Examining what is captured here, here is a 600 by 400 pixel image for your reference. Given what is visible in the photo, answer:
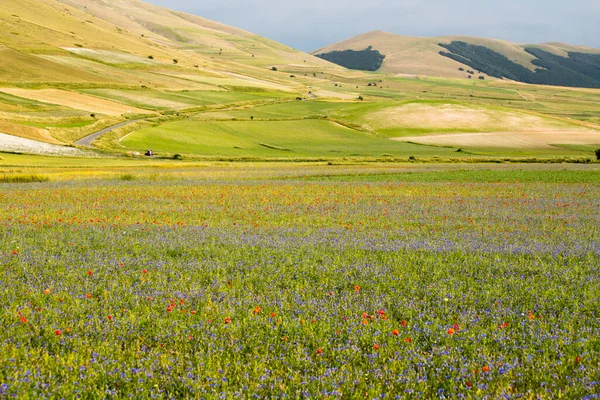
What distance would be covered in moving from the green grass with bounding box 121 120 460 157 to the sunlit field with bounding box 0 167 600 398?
64.5 meters

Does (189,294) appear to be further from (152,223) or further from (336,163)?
(336,163)

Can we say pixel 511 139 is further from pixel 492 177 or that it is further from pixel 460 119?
pixel 492 177

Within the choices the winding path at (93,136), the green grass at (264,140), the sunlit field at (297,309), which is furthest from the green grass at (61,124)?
the sunlit field at (297,309)

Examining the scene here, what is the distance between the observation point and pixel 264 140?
94500mm

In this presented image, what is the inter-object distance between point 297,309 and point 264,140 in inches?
3449

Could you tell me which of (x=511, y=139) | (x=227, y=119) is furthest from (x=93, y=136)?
(x=511, y=139)

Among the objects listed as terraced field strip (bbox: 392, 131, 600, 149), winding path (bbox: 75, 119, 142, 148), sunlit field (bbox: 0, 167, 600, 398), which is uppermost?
terraced field strip (bbox: 392, 131, 600, 149)

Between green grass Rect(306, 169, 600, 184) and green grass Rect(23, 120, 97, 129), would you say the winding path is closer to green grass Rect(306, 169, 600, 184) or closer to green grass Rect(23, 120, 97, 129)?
green grass Rect(23, 120, 97, 129)

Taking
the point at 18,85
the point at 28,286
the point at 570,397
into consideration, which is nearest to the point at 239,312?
the point at 28,286

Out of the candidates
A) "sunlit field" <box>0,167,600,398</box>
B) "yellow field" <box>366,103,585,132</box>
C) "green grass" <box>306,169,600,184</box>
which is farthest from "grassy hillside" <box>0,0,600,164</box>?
"sunlit field" <box>0,167,600,398</box>

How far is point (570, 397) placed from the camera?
554 centimetres

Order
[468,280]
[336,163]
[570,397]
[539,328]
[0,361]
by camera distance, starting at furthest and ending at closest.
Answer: [336,163] < [468,280] < [539,328] < [0,361] < [570,397]

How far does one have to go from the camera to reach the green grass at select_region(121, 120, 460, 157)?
81.4 metres

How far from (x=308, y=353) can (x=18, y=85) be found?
430 feet
